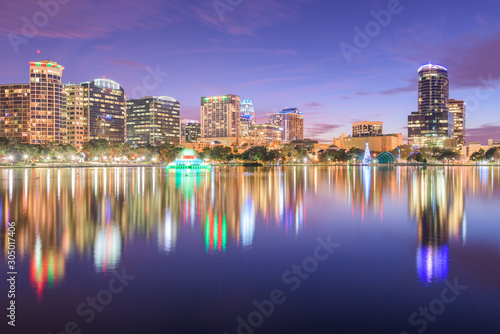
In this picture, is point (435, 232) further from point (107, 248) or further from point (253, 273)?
point (107, 248)

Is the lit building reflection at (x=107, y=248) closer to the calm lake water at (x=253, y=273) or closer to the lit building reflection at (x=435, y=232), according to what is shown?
the calm lake water at (x=253, y=273)

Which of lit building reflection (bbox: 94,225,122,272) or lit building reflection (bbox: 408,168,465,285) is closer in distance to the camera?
lit building reflection (bbox: 408,168,465,285)

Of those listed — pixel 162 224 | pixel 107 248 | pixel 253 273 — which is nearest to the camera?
pixel 253 273

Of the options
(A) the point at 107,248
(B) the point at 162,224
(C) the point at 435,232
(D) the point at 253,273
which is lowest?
(D) the point at 253,273

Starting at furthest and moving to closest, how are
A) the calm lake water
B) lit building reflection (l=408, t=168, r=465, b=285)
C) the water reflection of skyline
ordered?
the water reflection of skyline < lit building reflection (l=408, t=168, r=465, b=285) < the calm lake water

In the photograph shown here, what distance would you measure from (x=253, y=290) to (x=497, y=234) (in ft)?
49.8

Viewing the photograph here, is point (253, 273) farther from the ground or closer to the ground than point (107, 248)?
closer to the ground

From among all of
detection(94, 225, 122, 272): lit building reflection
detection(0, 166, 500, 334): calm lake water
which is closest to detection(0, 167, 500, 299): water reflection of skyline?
detection(94, 225, 122, 272): lit building reflection

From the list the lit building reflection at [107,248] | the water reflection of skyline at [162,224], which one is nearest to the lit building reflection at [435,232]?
the water reflection of skyline at [162,224]

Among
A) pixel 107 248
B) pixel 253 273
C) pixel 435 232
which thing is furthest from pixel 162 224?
pixel 435 232

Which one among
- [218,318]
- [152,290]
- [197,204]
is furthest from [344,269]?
[197,204]

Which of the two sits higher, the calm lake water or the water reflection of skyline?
the water reflection of skyline

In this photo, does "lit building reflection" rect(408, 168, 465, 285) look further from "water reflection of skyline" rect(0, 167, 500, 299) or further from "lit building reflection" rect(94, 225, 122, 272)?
"lit building reflection" rect(94, 225, 122, 272)

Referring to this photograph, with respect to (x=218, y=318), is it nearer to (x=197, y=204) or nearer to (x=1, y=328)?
(x=1, y=328)
